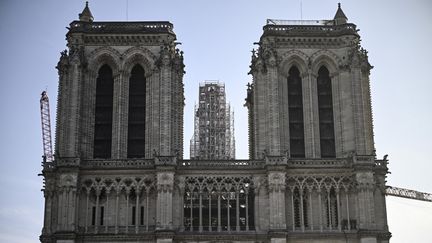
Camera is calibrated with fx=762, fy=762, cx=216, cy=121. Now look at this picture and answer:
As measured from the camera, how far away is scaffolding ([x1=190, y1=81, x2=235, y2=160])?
102 metres

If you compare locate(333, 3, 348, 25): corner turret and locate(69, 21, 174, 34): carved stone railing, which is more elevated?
locate(333, 3, 348, 25): corner turret

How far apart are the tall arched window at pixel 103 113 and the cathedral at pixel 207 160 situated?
103 millimetres

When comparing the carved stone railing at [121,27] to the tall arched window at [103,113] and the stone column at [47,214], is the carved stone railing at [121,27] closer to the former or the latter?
→ the tall arched window at [103,113]

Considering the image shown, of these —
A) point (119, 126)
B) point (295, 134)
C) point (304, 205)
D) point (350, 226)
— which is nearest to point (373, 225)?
point (350, 226)

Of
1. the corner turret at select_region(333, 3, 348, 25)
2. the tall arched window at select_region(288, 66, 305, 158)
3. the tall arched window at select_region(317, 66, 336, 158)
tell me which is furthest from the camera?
the corner turret at select_region(333, 3, 348, 25)

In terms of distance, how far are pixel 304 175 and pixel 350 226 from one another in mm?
5965

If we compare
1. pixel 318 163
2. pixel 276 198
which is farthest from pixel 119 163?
pixel 318 163

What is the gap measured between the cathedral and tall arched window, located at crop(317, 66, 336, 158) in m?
0.09

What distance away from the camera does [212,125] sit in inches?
4033

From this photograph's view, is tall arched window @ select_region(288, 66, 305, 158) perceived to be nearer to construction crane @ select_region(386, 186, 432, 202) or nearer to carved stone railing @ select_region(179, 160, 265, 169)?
carved stone railing @ select_region(179, 160, 265, 169)

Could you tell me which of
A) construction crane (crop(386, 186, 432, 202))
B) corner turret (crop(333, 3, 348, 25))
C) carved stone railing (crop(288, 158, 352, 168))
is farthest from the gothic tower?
construction crane (crop(386, 186, 432, 202))

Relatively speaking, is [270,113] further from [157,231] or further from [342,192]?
[157,231]

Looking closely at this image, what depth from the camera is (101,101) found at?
234 feet

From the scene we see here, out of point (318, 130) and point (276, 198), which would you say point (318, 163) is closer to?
point (318, 130)
